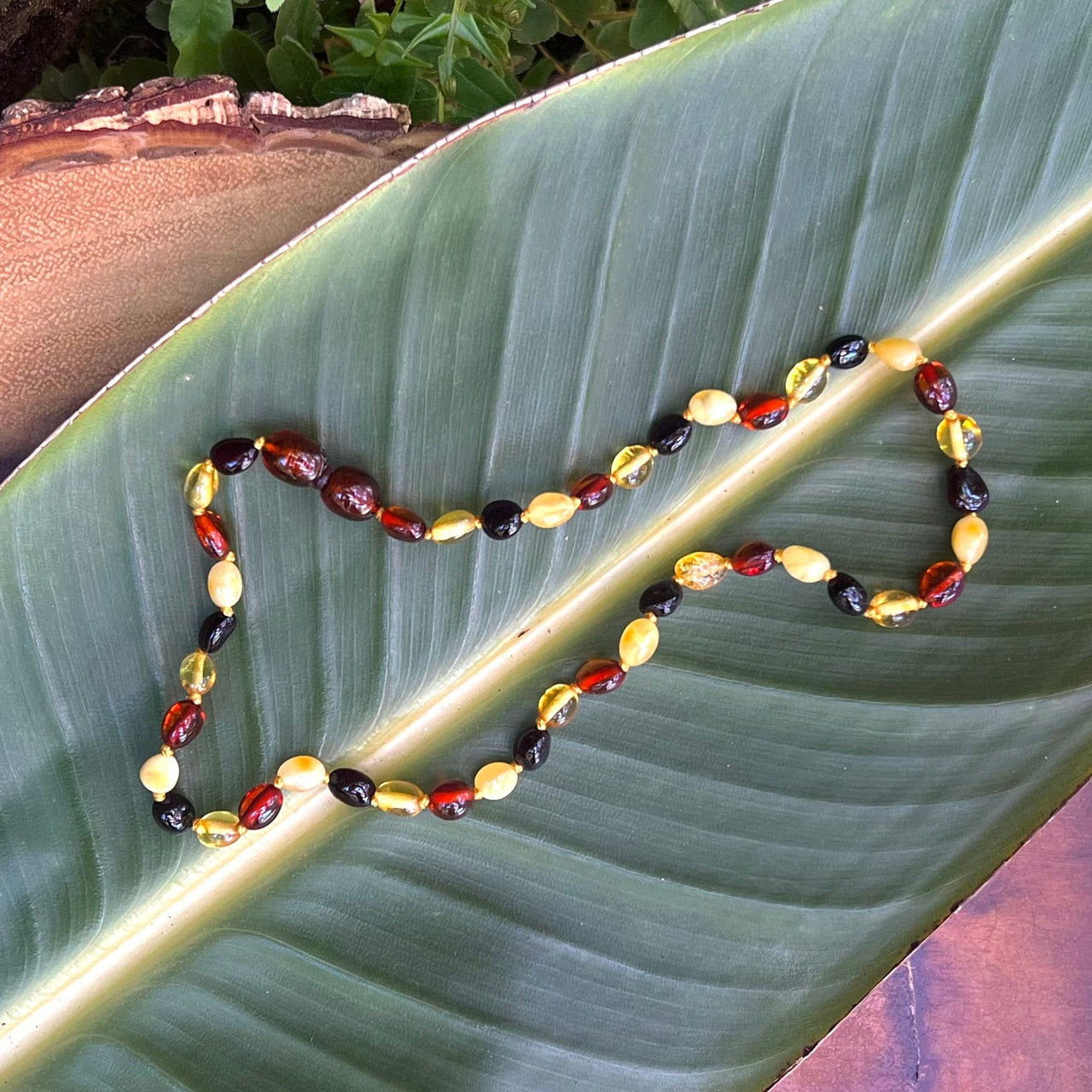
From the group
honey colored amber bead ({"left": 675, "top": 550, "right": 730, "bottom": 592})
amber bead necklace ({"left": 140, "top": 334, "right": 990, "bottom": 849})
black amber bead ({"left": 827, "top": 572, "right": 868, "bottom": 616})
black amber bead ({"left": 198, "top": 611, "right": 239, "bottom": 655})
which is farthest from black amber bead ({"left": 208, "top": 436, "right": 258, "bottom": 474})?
black amber bead ({"left": 827, "top": 572, "right": 868, "bottom": 616})

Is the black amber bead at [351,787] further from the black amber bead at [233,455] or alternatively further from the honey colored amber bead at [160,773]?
the black amber bead at [233,455]

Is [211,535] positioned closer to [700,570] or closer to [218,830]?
[218,830]

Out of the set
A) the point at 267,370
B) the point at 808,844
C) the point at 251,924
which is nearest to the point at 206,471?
the point at 267,370

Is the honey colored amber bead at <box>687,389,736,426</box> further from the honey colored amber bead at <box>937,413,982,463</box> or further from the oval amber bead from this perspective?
the oval amber bead

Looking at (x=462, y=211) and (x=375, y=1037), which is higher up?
(x=462, y=211)

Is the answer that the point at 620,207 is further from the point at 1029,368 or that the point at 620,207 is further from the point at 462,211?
the point at 1029,368

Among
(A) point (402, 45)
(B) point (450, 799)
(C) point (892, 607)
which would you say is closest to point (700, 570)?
→ (C) point (892, 607)
